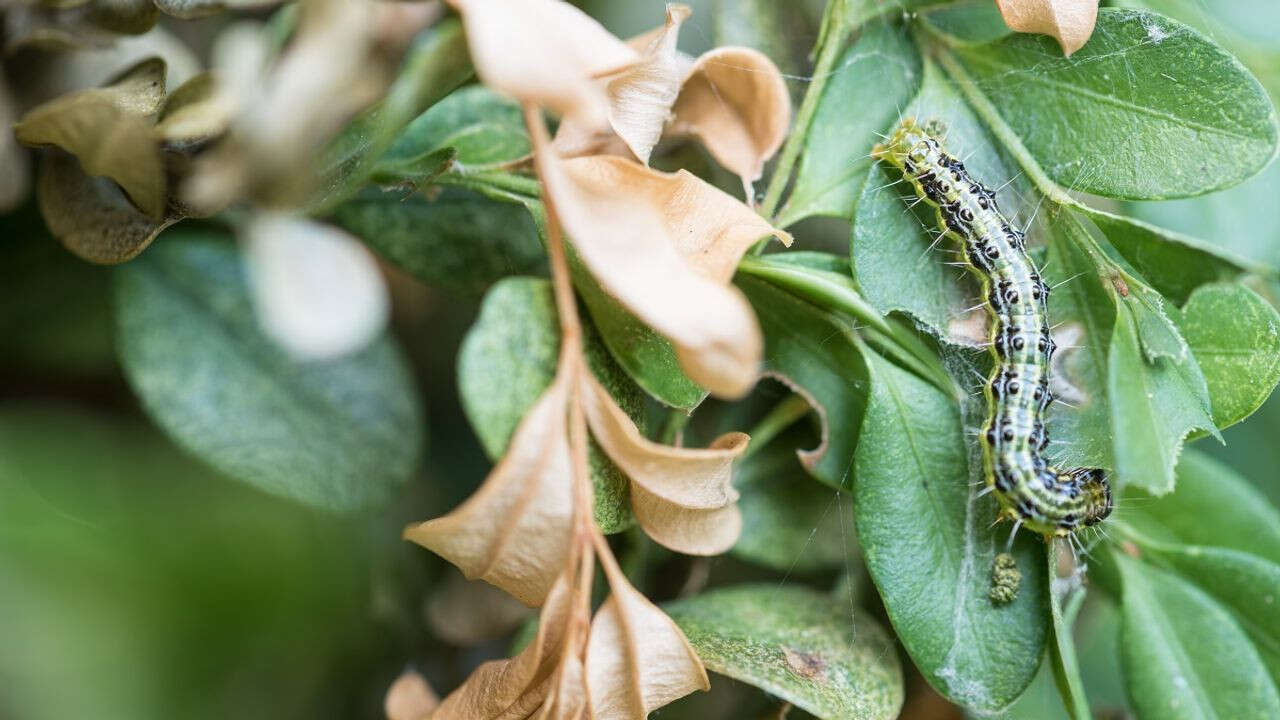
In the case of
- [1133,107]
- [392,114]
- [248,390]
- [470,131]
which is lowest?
[248,390]

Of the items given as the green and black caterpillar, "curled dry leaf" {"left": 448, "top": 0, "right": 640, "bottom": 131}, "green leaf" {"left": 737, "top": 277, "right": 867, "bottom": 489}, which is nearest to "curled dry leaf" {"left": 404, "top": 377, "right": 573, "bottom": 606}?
"curled dry leaf" {"left": 448, "top": 0, "right": 640, "bottom": 131}

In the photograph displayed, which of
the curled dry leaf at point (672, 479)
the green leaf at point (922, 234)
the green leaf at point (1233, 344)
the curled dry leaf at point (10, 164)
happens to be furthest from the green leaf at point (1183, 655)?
the curled dry leaf at point (10, 164)

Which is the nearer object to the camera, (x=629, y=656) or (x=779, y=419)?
(x=629, y=656)

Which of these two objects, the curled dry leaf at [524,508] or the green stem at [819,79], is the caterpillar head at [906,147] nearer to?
the green stem at [819,79]

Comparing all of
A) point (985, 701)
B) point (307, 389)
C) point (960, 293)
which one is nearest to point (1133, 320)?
point (960, 293)

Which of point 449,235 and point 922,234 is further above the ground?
point 922,234

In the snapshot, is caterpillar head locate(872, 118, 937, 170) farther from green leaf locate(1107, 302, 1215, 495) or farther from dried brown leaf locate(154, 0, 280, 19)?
dried brown leaf locate(154, 0, 280, 19)

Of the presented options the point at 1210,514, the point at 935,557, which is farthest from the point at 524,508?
the point at 1210,514

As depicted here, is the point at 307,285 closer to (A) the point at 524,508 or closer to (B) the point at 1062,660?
(A) the point at 524,508
